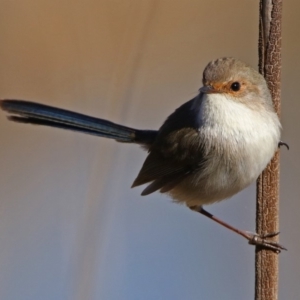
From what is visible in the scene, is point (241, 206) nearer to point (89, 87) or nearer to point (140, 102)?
point (140, 102)

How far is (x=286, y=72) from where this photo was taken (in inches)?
141

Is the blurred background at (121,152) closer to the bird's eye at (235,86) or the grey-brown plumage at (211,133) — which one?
the grey-brown plumage at (211,133)

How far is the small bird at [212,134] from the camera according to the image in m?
2.76

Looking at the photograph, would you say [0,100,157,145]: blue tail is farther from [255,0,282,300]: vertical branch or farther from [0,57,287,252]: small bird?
[255,0,282,300]: vertical branch

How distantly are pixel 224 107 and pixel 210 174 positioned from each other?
313 millimetres

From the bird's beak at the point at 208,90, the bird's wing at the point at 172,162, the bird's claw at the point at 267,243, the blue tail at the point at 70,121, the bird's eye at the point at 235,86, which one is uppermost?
the bird's eye at the point at 235,86

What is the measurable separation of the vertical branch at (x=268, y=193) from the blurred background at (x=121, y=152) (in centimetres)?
76

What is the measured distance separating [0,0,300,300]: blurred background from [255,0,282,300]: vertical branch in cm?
76

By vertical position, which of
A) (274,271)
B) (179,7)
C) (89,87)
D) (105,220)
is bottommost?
(274,271)

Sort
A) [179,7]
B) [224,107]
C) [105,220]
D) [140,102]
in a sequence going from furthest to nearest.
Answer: [179,7]
[140,102]
[105,220]
[224,107]

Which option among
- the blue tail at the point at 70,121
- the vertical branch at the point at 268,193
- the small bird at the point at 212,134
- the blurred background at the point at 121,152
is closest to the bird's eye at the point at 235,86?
the small bird at the point at 212,134

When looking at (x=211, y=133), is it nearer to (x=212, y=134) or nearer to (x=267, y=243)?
(x=212, y=134)

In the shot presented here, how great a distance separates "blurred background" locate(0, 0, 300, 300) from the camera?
3266 mm

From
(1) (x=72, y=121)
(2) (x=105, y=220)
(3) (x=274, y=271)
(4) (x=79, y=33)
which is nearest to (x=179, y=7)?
(4) (x=79, y=33)
